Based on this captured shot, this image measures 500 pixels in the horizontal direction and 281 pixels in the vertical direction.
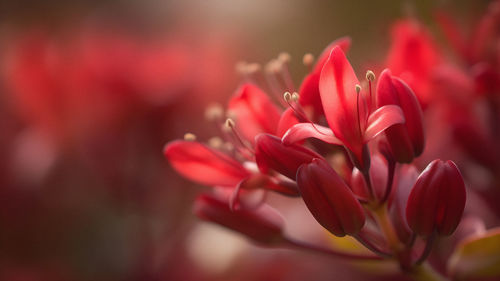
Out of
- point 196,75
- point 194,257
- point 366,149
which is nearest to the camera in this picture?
point 366,149

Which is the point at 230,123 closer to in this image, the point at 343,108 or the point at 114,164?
the point at 343,108

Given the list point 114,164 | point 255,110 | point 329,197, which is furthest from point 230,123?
point 114,164

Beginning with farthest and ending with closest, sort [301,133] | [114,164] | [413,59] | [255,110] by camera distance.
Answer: [114,164]
[413,59]
[255,110]
[301,133]

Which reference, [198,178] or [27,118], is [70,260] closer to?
[27,118]

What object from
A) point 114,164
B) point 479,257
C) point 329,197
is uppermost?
point 114,164

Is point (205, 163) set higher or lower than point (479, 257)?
higher

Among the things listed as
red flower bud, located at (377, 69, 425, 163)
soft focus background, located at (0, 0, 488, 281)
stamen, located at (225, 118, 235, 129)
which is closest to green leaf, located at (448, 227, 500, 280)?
red flower bud, located at (377, 69, 425, 163)

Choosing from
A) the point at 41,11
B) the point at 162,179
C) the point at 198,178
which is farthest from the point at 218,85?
the point at 41,11
